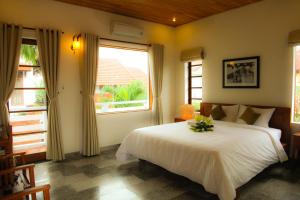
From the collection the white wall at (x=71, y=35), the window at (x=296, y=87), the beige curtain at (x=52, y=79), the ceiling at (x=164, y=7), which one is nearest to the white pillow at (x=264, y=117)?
the window at (x=296, y=87)

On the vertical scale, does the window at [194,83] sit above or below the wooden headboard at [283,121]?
above

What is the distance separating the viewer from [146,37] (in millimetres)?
5184

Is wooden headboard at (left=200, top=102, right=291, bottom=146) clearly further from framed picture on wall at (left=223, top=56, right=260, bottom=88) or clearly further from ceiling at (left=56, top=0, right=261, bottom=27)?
ceiling at (left=56, top=0, right=261, bottom=27)

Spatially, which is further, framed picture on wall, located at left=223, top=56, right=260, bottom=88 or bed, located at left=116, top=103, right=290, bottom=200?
framed picture on wall, located at left=223, top=56, right=260, bottom=88

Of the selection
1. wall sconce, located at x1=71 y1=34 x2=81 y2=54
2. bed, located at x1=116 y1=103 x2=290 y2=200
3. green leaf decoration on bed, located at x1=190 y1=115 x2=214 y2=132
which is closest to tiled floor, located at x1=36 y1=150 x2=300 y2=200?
bed, located at x1=116 y1=103 x2=290 y2=200

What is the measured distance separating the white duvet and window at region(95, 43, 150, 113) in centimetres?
157

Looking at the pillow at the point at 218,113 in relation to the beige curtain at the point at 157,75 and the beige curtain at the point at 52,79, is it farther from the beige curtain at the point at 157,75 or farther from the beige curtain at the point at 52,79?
the beige curtain at the point at 52,79

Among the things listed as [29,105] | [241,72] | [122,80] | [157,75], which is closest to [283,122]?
[241,72]

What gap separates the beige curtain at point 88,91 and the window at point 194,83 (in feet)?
8.17

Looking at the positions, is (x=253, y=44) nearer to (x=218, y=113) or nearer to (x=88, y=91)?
(x=218, y=113)

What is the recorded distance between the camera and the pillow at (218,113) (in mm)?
4326

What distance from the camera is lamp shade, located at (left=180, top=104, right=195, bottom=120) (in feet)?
16.8

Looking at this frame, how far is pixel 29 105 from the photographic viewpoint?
3.84 metres

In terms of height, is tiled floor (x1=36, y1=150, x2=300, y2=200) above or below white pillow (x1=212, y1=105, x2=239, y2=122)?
below
